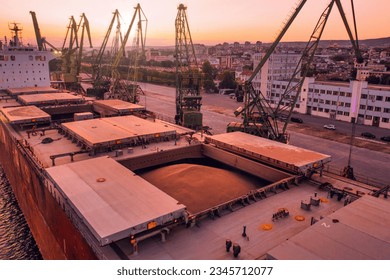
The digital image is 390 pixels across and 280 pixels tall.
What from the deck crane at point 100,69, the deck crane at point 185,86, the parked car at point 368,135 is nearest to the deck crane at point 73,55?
the deck crane at point 100,69

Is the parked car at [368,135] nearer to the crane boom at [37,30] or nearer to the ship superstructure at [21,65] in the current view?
the ship superstructure at [21,65]

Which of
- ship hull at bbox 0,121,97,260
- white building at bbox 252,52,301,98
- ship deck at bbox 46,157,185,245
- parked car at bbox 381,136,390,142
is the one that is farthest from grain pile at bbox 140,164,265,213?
white building at bbox 252,52,301,98

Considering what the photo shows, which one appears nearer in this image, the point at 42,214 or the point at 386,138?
the point at 42,214

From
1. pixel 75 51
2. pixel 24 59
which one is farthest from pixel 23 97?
pixel 75 51

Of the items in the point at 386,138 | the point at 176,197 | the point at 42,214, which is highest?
the point at 176,197

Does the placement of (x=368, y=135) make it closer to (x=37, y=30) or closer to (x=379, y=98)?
(x=379, y=98)

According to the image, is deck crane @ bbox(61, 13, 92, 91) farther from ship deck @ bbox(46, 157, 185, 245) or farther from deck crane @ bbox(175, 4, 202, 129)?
ship deck @ bbox(46, 157, 185, 245)

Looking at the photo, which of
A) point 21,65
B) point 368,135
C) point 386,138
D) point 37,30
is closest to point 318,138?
point 368,135

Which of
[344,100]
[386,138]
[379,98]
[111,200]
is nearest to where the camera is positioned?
[111,200]
